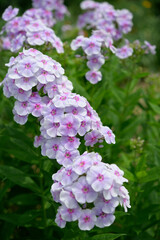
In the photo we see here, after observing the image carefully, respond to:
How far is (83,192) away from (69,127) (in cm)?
50

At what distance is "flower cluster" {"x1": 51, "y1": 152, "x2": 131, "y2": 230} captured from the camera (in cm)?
199

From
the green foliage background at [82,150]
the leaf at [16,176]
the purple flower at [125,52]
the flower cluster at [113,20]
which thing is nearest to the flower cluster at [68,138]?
the green foliage background at [82,150]

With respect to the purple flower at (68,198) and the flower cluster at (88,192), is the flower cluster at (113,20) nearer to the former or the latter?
the flower cluster at (88,192)

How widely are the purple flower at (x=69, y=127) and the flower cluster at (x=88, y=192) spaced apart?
275mm

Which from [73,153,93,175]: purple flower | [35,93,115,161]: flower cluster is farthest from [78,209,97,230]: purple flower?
[35,93,115,161]: flower cluster

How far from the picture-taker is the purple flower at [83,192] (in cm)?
197

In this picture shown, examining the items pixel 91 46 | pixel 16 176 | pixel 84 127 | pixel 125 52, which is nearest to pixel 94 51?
pixel 91 46

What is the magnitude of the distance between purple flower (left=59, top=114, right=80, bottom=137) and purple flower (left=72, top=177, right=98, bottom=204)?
42 centimetres

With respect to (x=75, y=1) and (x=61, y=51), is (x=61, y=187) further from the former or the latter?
(x=75, y=1)

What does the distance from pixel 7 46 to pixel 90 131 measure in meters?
2.15

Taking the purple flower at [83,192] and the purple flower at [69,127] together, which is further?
the purple flower at [69,127]

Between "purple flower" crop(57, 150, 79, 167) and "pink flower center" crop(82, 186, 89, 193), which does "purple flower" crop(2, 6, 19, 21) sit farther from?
"pink flower center" crop(82, 186, 89, 193)

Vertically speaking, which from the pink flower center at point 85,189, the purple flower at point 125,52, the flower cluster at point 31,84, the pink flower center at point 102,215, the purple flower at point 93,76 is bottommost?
the purple flower at point 125,52

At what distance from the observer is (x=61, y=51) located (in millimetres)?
3449
